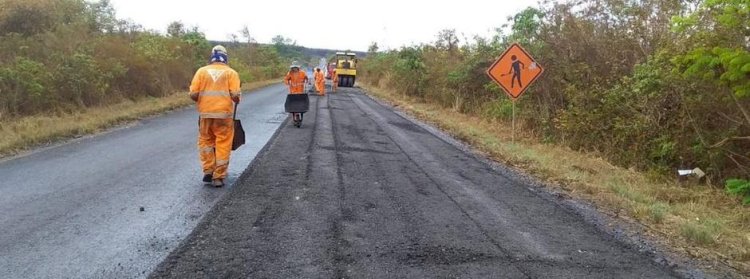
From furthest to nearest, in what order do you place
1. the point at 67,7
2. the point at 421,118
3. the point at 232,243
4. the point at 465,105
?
1. the point at 67,7
2. the point at 465,105
3. the point at 421,118
4. the point at 232,243

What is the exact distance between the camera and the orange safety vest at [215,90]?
730 cm

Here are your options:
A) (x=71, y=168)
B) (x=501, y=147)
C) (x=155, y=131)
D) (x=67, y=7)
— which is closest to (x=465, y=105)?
(x=501, y=147)

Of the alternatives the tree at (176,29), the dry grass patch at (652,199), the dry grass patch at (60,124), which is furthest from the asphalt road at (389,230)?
the tree at (176,29)

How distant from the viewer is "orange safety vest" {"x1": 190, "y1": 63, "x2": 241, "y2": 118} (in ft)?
24.0

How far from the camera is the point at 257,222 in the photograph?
5.51m

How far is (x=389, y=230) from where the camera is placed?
5.43 m

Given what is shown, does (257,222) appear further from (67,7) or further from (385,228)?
(67,7)

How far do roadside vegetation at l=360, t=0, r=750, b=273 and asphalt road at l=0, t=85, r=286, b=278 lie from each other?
479cm

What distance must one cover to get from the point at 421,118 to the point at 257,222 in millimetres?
14704

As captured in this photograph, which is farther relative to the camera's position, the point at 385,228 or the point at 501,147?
the point at 501,147

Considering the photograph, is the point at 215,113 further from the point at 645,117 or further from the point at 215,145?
the point at 645,117

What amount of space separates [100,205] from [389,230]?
3.11 metres

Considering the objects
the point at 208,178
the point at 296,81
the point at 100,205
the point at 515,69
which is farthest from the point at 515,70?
the point at 100,205

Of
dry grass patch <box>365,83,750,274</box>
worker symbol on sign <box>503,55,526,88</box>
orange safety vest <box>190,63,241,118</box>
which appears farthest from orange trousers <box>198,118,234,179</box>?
worker symbol on sign <box>503,55,526,88</box>
